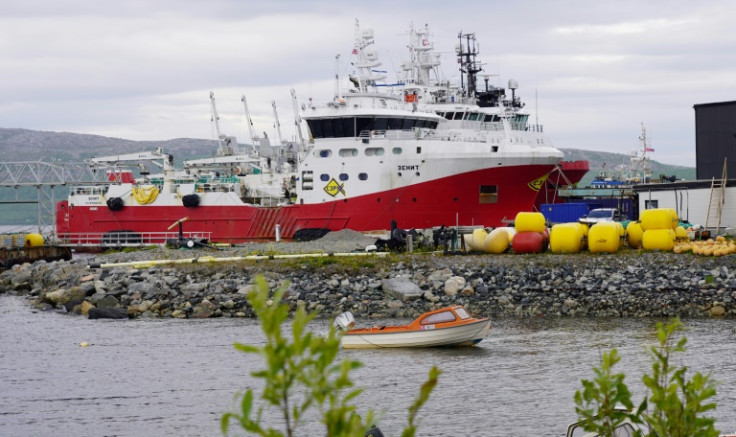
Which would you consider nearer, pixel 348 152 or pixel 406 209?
pixel 406 209

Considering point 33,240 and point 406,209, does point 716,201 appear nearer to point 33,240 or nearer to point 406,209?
point 406,209

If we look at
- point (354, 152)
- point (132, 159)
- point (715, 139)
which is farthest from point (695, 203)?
point (132, 159)

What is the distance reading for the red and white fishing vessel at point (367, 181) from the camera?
48.2 meters

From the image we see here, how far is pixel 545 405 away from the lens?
19969mm

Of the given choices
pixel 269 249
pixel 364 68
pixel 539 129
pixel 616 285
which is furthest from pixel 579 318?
pixel 539 129

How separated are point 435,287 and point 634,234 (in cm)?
777

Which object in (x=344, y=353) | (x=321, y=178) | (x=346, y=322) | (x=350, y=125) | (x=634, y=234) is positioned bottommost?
(x=344, y=353)

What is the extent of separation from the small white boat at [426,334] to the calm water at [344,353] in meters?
0.26

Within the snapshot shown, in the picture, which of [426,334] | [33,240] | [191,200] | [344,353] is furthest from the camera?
[33,240]

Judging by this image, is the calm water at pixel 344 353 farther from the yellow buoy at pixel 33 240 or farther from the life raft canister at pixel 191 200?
the yellow buoy at pixel 33 240

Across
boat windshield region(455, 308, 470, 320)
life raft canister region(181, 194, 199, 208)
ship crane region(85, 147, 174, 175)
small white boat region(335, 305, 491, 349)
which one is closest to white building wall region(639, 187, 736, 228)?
boat windshield region(455, 308, 470, 320)

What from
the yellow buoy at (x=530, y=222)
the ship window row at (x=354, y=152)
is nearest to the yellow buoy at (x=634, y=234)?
the yellow buoy at (x=530, y=222)

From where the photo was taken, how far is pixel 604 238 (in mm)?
35500

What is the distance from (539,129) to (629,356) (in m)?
37.1
